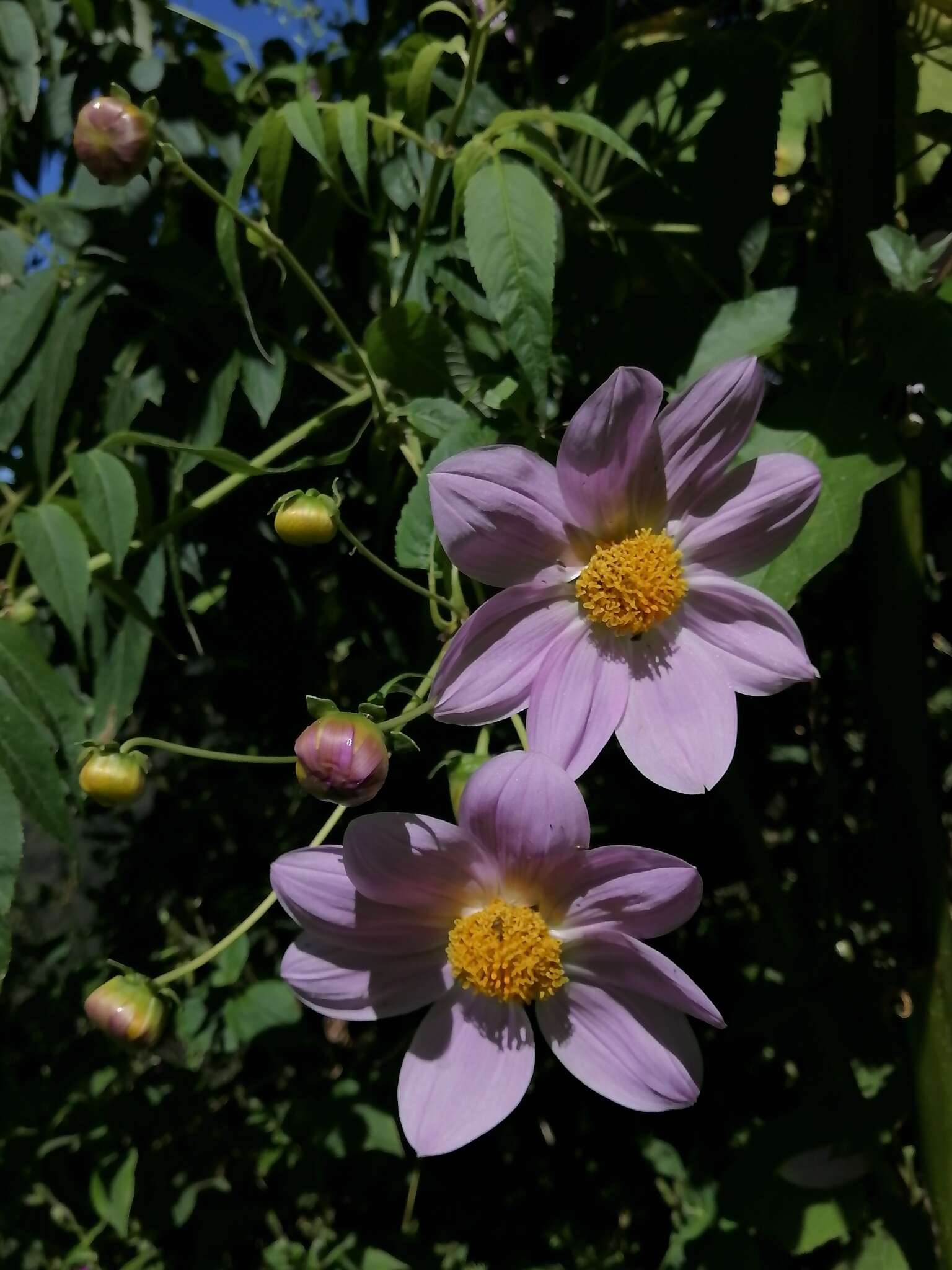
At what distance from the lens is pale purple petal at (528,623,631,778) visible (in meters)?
0.63

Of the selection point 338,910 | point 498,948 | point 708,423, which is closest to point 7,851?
point 338,910

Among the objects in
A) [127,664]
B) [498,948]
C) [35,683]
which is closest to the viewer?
[498,948]

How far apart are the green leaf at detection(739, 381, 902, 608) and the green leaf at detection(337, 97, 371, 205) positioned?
349 mm

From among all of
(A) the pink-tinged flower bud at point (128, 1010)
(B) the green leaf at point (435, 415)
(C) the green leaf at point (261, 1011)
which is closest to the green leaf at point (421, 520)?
(B) the green leaf at point (435, 415)

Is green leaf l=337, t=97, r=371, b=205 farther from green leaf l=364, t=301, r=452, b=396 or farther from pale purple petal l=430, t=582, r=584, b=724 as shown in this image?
pale purple petal l=430, t=582, r=584, b=724

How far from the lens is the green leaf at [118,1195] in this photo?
1180mm

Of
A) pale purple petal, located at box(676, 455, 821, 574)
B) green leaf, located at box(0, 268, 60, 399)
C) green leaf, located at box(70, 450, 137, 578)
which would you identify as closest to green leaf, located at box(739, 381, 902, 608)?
pale purple petal, located at box(676, 455, 821, 574)

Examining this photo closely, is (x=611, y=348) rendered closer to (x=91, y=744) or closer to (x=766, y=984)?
(x=91, y=744)

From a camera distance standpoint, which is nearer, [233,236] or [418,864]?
[418,864]

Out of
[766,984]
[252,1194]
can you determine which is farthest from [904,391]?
[252,1194]

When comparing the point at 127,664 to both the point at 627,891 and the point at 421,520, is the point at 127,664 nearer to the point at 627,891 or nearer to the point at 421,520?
the point at 421,520

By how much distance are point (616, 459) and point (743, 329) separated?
164mm

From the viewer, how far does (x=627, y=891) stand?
619 millimetres

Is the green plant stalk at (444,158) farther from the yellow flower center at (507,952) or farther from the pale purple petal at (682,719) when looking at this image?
the yellow flower center at (507,952)
